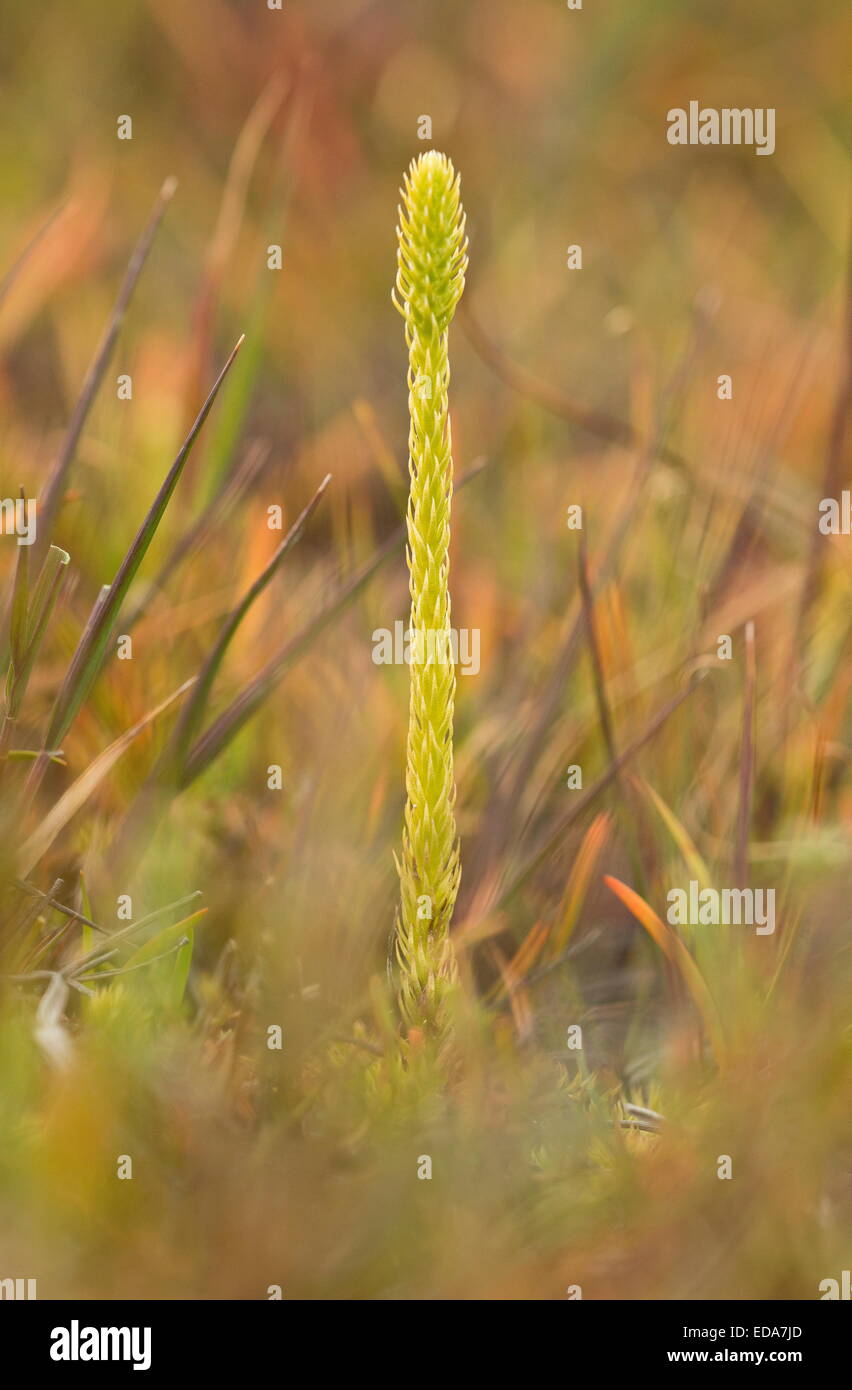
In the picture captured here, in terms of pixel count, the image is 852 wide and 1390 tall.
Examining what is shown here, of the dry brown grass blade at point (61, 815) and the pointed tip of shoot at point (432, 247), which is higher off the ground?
the pointed tip of shoot at point (432, 247)

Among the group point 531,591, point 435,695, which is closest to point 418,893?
point 435,695

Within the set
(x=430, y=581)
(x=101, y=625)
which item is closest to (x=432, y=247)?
(x=430, y=581)

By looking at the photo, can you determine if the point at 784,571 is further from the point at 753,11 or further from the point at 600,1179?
the point at 753,11

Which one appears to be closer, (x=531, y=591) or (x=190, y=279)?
(x=531, y=591)

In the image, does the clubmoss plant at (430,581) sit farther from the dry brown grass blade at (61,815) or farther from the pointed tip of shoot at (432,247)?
→ the dry brown grass blade at (61,815)

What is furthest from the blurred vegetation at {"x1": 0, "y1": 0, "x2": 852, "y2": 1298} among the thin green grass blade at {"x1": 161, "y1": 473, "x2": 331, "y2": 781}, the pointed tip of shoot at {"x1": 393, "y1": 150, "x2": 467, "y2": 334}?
the pointed tip of shoot at {"x1": 393, "y1": 150, "x2": 467, "y2": 334}

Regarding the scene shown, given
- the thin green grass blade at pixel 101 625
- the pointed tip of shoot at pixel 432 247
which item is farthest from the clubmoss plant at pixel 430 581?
the thin green grass blade at pixel 101 625

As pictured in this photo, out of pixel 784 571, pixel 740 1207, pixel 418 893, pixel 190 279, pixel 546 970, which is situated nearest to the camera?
pixel 740 1207

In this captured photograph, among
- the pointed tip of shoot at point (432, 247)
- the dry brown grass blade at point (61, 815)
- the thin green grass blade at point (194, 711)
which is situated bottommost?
the dry brown grass blade at point (61, 815)
